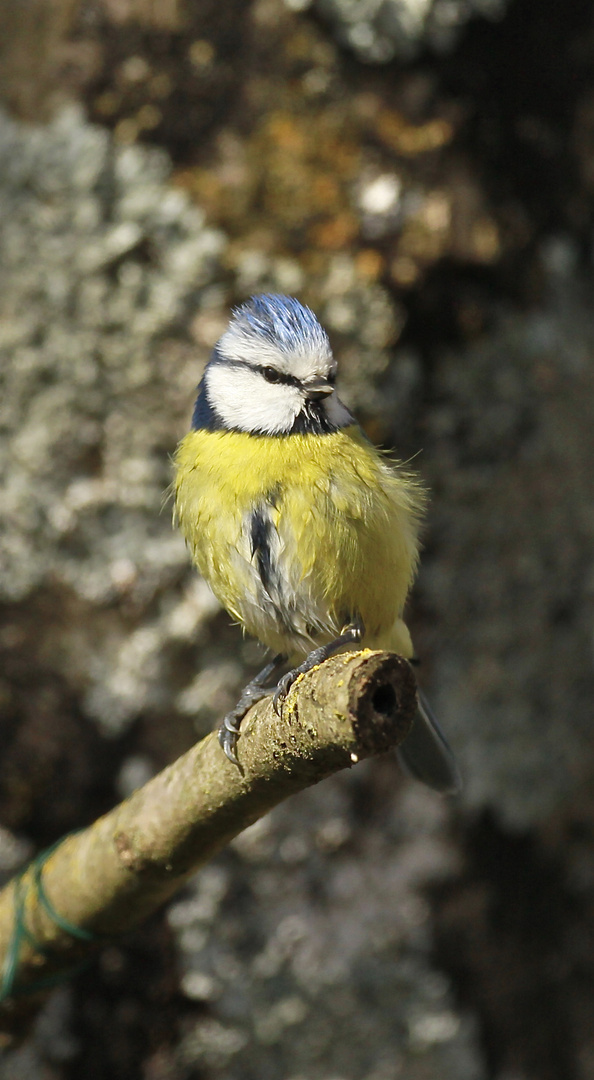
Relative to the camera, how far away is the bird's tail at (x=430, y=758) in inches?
70.4

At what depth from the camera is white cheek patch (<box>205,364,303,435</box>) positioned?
1635mm

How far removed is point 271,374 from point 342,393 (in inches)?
16.3

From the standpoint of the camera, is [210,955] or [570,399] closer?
[210,955]

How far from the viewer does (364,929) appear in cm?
216

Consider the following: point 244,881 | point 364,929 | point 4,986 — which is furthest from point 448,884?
point 4,986

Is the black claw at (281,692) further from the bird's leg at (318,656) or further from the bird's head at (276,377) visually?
the bird's head at (276,377)

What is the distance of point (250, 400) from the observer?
170 cm

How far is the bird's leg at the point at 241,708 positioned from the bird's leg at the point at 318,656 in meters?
0.09

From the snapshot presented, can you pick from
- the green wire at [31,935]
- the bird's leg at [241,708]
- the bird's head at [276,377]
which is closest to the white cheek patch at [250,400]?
the bird's head at [276,377]

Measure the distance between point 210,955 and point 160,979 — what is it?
11 cm

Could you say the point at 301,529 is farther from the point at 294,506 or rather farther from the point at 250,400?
the point at 250,400

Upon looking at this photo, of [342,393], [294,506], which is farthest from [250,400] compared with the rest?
[342,393]

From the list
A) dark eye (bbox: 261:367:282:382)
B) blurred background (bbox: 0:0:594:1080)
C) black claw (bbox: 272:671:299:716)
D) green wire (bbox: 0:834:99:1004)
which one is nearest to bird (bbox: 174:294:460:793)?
dark eye (bbox: 261:367:282:382)

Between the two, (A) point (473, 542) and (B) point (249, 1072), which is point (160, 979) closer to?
(B) point (249, 1072)
